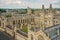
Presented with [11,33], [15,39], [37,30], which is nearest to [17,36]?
[15,39]

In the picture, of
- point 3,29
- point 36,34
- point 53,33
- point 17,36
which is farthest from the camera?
point 3,29

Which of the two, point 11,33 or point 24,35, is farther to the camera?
point 11,33

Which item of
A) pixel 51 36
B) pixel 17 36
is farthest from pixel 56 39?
pixel 17 36

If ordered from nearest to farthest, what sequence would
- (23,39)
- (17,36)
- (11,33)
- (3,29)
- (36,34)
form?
(36,34) < (23,39) < (17,36) < (11,33) < (3,29)

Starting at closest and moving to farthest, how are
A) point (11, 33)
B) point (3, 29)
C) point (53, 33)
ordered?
1. point (53, 33)
2. point (11, 33)
3. point (3, 29)

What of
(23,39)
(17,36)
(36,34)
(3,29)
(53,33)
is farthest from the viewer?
(3,29)

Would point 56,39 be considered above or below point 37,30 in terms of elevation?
below

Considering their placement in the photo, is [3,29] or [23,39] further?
[3,29]

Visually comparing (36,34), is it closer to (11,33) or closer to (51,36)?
(51,36)

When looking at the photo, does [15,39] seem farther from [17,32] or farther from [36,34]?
[36,34]
